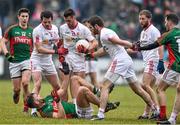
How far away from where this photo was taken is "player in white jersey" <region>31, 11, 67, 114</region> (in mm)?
18703

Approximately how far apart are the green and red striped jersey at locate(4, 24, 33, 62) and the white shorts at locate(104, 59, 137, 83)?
337 cm

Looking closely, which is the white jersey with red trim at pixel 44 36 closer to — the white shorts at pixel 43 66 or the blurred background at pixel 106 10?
the white shorts at pixel 43 66

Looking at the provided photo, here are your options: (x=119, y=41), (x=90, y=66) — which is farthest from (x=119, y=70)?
(x=90, y=66)

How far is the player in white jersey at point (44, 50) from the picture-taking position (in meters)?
18.7

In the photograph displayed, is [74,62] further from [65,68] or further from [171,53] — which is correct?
[171,53]

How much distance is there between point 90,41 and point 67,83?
1327 mm

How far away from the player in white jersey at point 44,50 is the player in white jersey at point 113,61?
180 cm

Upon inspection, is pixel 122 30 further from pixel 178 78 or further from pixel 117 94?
pixel 178 78

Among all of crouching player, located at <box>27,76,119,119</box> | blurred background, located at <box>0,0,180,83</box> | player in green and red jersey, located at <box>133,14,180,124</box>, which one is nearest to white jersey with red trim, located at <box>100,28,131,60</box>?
player in green and red jersey, located at <box>133,14,180,124</box>

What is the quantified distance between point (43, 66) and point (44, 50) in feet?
2.43

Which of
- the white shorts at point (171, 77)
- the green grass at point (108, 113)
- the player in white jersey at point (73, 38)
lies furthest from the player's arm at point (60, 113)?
the white shorts at point (171, 77)

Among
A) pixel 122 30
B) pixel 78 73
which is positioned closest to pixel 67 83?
pixel 78 73

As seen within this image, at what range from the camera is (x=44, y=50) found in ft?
61.1

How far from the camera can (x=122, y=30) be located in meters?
35.6
